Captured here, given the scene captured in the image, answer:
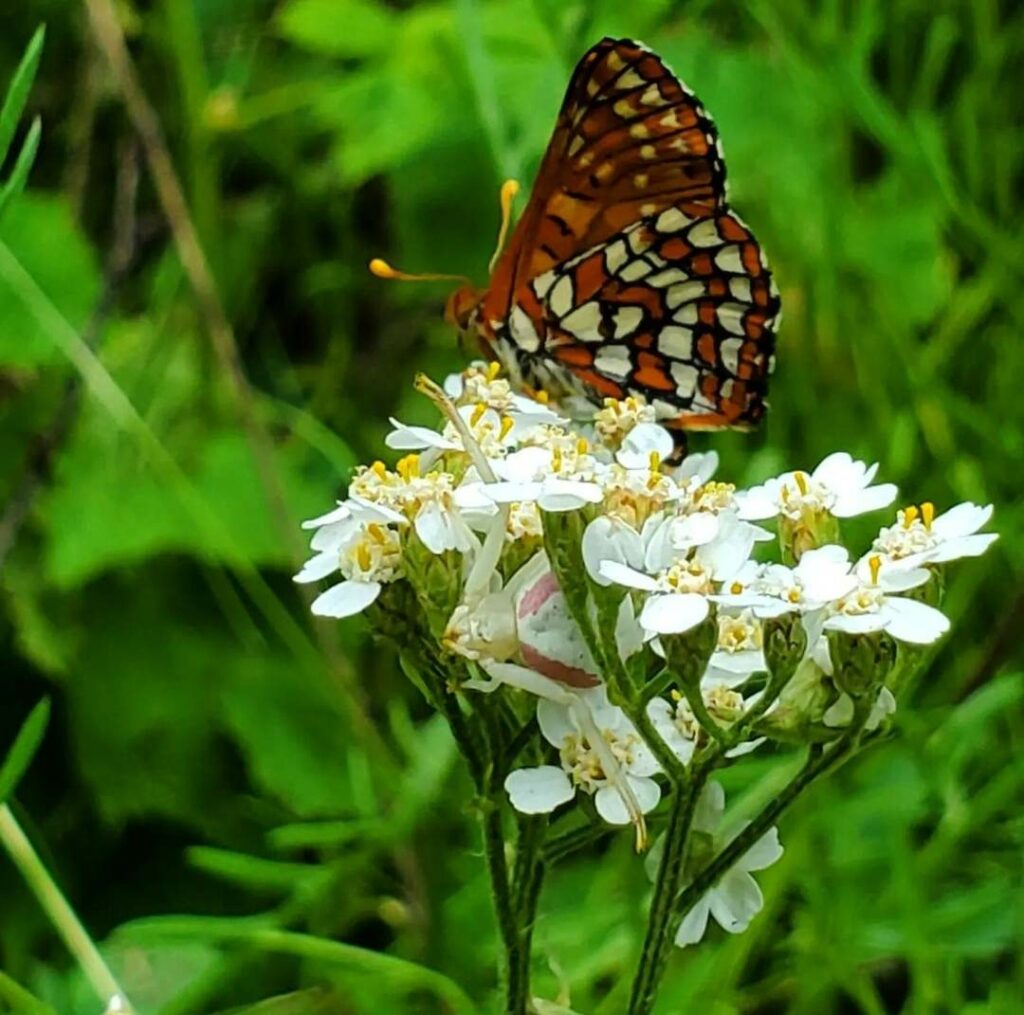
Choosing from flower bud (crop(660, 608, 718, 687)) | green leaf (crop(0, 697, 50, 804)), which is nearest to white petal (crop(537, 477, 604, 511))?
flower bud (crop(660, 608, 718, 687))

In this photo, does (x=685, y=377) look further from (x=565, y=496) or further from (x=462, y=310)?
(x=565, y=496)

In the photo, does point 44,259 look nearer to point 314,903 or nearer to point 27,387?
point 27,387

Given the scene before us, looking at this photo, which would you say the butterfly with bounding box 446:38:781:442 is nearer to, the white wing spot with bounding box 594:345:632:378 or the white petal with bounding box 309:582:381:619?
the white wing spot with bounding box 594:345:632:378

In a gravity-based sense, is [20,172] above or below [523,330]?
above

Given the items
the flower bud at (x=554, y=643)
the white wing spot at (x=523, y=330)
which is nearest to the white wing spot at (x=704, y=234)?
the white wing spot at (x=523, y=330)

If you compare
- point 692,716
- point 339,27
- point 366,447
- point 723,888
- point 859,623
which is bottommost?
point 366,447

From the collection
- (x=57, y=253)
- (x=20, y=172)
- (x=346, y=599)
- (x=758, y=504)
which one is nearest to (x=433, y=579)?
(x=346, y=599)
